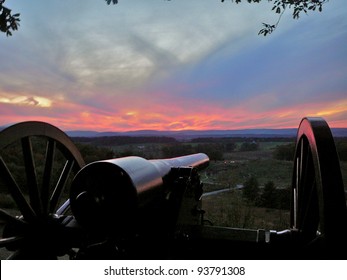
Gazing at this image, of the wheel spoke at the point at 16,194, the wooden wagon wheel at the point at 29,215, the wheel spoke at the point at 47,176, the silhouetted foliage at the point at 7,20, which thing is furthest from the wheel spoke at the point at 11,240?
the silhouetted foliage at the point at 7,20

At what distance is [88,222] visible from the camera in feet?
6.04

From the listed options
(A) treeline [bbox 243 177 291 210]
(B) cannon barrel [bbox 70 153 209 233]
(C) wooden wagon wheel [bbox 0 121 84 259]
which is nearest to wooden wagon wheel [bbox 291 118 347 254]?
(B) cannon barrel [bbox 70 153 209 233]

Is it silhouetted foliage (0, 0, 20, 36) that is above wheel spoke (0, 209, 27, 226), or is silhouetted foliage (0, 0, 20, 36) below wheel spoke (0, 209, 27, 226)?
above

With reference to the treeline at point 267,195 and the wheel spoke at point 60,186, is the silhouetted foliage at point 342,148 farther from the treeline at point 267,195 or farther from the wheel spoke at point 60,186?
the wheel spoke at point 60,186

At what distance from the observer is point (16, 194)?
2266 millimetres

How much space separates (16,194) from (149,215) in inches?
32.3

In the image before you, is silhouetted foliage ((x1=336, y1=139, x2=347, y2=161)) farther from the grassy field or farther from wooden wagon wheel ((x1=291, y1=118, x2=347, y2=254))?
wooden wagon wheel ((x1=291, y1=118, x2=347, y2=254))

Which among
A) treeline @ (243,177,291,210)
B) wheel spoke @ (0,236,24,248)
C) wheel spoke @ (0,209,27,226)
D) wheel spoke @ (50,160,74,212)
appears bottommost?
treeline @ (243,177,291,210)

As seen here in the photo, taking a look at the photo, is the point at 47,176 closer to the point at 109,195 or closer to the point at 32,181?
the point at 32,181

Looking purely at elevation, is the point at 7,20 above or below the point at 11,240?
above

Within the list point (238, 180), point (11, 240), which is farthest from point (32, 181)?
point (238, 180)

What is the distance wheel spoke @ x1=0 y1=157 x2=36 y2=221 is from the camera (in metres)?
2.21

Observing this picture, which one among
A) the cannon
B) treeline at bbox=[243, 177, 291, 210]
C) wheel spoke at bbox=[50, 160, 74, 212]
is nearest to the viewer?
the cannon
